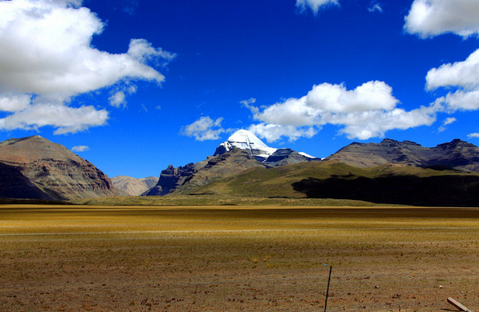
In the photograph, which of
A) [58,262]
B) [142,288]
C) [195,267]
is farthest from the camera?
[58,262]

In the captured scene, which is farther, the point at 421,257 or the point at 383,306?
the point at 421,257

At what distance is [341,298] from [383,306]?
179 centimetres

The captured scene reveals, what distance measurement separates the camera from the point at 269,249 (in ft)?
91.9

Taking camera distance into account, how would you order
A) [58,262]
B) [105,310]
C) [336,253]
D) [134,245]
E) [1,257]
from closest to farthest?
[105,310]
[58,262]
[1,257]
[336,253]
[134,245]

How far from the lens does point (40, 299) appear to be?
15.2 m

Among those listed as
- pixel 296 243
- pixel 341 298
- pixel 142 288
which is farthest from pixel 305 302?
pixel 296 243

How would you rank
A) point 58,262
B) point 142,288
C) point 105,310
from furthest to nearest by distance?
point 58,262, point 142,288, point 105,310

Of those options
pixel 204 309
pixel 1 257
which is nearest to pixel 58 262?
pixel 1 257

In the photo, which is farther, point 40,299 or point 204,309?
point 40,299

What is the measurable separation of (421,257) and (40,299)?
23.9m

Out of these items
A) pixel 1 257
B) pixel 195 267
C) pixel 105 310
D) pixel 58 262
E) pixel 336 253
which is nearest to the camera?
pixel 105 310

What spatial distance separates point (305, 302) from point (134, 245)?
19.1m

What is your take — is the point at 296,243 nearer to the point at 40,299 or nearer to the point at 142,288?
the point at 142,288

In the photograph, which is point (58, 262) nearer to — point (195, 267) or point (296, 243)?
point (195, 267)
